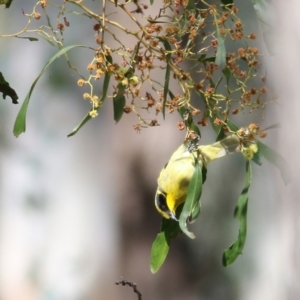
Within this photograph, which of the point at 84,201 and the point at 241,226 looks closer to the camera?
the point at 241,226

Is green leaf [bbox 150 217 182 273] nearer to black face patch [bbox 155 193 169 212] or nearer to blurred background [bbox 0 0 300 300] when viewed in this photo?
black face patch [bbox 155 193 169 212]

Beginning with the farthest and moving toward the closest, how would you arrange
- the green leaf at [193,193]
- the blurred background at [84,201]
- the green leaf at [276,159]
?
the blurred background at [84,201] < the green leaf at [193,193] < the green leaf at [276,159]

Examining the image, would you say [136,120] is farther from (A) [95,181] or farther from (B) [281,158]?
(B) [281,158]

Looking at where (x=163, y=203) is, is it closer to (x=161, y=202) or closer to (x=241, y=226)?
(x=161, y=202)

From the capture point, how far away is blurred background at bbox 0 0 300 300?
0.92m

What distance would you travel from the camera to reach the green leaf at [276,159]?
0.45m

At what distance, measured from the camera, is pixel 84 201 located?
38.1 inches

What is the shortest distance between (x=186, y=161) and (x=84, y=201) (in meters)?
0.43

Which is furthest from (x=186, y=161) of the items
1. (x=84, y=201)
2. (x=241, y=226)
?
(x=84, y=201)

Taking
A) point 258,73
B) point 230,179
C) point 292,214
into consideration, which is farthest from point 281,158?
point 230,179

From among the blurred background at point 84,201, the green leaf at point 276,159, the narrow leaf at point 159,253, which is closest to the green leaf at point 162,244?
the narrow leaf at point 159,253

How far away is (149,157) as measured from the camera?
946 mm

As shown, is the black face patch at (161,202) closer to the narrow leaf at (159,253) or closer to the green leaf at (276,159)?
the narrow leaf at (159,253)

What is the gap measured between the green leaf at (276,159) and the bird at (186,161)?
0.02m
